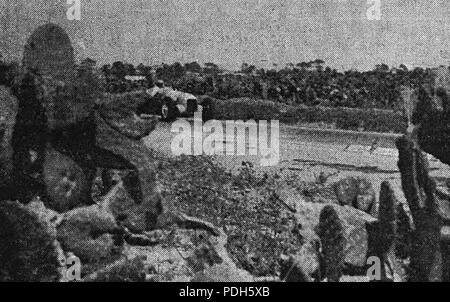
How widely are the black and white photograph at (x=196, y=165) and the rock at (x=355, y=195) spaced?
2 centimetres

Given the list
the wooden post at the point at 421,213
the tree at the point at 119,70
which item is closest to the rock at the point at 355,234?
the wooden post at the point at 421,213

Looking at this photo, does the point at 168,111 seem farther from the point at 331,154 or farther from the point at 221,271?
the point at 221,271

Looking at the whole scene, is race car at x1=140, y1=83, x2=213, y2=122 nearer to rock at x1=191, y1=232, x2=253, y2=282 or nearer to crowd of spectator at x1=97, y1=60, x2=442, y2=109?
crowd of spectator at x1=97, y1=60, x2=442, y2=109

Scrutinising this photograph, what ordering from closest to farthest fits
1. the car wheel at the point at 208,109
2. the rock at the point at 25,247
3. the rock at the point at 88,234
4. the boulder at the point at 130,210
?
the rock at the point at 25,247 → the rock at the point at 88,234 → the boulder at the point at 130,210 → the car wheel at the point at 208,109

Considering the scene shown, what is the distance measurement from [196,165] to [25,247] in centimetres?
294

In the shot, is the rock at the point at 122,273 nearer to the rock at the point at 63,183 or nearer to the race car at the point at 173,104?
the rock at the point at 63,183

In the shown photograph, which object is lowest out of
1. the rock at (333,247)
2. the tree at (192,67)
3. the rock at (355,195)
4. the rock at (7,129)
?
the rock at (333,247)

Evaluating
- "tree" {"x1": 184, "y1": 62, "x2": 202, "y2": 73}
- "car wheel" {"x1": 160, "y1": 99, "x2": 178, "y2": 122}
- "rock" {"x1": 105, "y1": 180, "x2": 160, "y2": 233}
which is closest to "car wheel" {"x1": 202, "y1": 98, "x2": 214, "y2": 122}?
"car wheel" {"x1": 160, "y1": 99, "x2": 178, "y2": 122}

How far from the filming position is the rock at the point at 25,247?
6262 millimetres

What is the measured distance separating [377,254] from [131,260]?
2.33 metres

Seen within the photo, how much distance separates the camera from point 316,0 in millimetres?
11828

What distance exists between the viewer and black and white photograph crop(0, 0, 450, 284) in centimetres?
657

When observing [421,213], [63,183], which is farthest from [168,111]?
[421,213]

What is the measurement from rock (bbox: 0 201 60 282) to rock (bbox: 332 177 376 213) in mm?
2900
